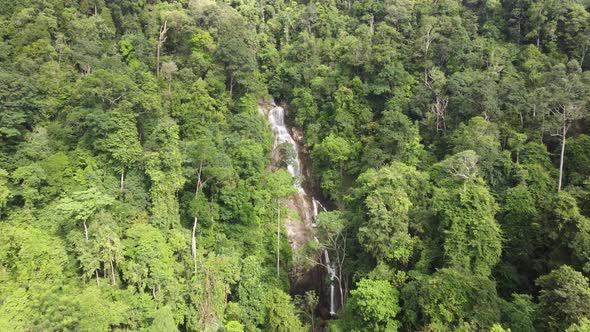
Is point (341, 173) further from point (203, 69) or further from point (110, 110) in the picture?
point (110, 110)

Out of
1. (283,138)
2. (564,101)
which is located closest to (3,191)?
(283,138)

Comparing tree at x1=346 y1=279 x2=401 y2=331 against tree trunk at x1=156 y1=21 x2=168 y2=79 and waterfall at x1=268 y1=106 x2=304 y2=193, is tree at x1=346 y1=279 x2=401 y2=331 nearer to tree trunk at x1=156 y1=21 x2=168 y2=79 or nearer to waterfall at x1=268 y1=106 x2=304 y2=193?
waterfall at x1=268 y1=106 x2=304 y2=193

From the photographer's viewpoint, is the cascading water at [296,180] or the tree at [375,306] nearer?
the tree at [375,306]

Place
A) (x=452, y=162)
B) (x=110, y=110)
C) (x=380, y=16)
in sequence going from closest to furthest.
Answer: (x=452, y=162), (x=110, y=110), (x=380, y=16)

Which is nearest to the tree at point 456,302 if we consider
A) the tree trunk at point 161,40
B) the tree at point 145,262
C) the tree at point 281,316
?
the tree at point 281,316

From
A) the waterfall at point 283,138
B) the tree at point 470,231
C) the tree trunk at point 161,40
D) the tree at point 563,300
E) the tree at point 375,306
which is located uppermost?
the tree trunk at point 161,40

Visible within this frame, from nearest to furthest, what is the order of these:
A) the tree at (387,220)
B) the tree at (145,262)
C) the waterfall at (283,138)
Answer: the tree at (145,262) < the tree at (387,220) < the waterfall at (283,138)

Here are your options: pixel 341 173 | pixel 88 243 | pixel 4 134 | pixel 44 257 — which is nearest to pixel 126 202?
pixel 88 243

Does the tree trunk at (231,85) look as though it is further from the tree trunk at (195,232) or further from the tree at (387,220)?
the tree at (387,220)

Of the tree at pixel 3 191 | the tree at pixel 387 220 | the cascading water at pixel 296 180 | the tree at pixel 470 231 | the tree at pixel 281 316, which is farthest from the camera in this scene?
the cascading water at pixel 296 180
